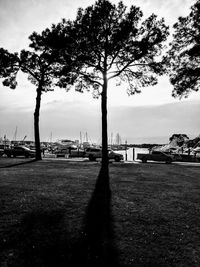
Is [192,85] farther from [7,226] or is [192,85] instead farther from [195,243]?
[7,226]

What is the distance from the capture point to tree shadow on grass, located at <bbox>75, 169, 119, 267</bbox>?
3.80 m

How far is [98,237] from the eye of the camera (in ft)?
15.4

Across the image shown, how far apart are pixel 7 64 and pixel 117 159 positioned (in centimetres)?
1903

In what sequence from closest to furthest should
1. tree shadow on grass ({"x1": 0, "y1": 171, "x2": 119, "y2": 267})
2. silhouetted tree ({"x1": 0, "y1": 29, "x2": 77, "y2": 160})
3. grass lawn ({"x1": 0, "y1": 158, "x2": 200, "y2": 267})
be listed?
tree shadow on grass ({"x1": 0, "y1": 171, "x2": 119, "y2": 267})
grass lawn ({"x1": 0, "y1": 158, "x2": 200, "y2": 267})
silhouetted tree ({"x1": 0, "y1": 29, "x2": 77, "y2": 160})

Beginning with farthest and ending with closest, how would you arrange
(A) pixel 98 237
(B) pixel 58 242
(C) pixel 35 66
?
1. (C) pixel 35 66
2. (A) pixel 98 237
3. (B) pixel 58 242

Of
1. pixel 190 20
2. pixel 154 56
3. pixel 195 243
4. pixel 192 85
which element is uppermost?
pixel 190 20

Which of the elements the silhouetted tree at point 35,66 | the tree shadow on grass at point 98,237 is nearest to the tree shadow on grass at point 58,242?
the tree shadow on grass at point 98,237

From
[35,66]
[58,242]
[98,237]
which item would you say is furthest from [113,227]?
[35,66]

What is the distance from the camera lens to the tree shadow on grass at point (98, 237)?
380cm

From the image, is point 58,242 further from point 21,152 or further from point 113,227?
point 21,152

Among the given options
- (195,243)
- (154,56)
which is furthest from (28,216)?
(154,56)

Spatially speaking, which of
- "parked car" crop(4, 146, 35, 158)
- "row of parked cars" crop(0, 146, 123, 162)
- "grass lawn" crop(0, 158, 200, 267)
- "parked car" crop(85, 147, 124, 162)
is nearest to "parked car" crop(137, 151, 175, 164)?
"parked car" crop(85, 147, 124, 162)

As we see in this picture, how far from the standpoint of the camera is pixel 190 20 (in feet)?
65.1

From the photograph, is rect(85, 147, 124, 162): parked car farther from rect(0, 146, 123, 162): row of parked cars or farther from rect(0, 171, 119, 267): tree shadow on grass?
rect(0, 171, 119, 267): tree shadow on grass
